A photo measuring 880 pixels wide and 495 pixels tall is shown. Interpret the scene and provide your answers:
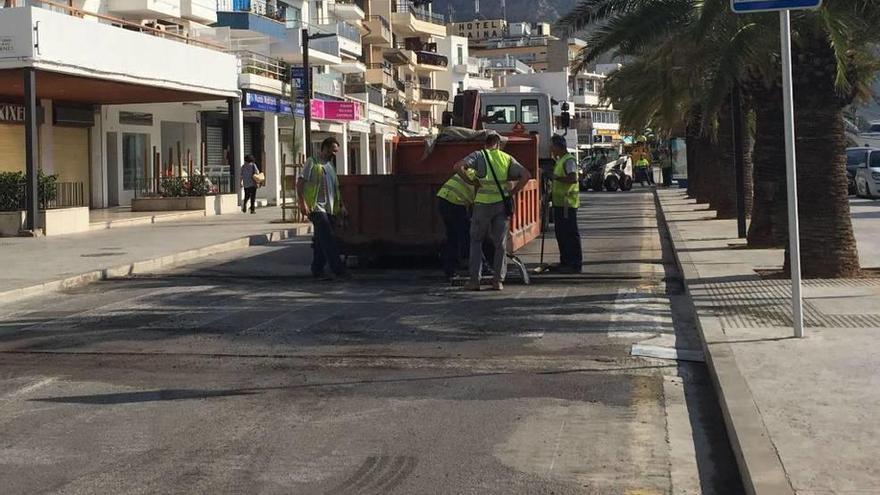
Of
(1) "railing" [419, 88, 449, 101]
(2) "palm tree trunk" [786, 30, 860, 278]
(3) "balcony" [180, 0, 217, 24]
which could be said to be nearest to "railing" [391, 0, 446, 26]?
(1) "railing" [419, 88, 449, 101]

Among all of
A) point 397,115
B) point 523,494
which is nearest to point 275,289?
point 523,494

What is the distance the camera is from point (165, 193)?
104 feet

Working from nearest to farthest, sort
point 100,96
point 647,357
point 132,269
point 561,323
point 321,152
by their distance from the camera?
1. point 647,357
2. point 561,323
3. point 321,152
4. point 132,269
5. point 100,96

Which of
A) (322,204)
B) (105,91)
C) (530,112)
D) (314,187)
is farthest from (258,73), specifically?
(322,204)

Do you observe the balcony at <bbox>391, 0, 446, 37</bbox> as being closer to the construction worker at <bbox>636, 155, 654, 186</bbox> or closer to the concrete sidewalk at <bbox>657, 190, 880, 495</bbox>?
the construction worker at <bbox>636, 155, 654, 186</bbox>

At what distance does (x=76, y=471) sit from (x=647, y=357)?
458cm

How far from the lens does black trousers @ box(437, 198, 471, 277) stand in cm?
1361

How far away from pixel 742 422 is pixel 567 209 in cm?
833

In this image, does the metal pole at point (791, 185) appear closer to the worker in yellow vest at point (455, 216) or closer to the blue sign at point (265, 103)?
the worker in yellow vest at point (455, 216)

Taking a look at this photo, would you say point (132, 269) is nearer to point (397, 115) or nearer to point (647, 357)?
point (647, 357)

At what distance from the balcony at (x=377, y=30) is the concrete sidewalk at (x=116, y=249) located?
43.2 m

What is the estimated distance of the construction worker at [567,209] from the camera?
1407cm

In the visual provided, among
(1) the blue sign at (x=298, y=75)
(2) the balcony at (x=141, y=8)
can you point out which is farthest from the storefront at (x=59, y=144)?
(1) the blue sign at (x=298, y=75)

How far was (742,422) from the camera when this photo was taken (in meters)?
5.94
